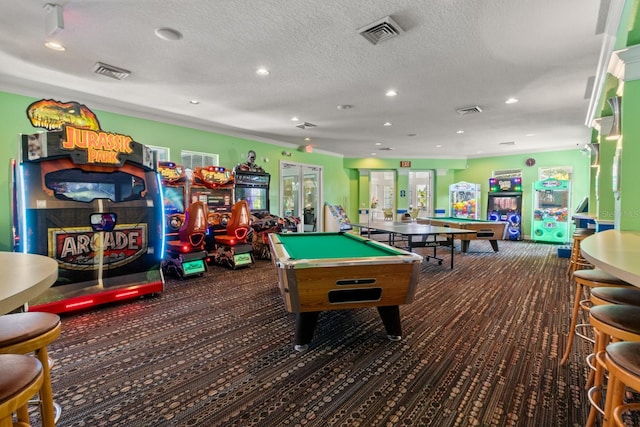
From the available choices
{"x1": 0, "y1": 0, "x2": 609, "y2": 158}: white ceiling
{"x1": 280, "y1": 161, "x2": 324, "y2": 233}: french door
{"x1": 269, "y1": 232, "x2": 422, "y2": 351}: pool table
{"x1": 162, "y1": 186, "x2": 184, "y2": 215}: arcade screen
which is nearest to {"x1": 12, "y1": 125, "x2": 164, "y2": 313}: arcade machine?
{"x1": 0, "y1": 0, "x2": 609, "y2": 158}: white ceiling

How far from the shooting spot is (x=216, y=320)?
3039mm

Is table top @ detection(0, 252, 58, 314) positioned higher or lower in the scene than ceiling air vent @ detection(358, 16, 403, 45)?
lower

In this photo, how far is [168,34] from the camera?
2953 millimetres

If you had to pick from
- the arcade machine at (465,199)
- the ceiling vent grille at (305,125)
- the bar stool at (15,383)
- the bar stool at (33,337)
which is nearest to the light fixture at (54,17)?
the bar stool at (33,337)

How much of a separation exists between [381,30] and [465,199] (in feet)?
28.2

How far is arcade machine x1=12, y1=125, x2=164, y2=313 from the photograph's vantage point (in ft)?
9.83

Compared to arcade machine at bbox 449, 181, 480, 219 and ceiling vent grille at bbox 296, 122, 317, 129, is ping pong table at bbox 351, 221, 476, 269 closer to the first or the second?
ceiling vent grille at bbox 296, 122, 317, 129

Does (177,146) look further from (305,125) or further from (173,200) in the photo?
(305,125)

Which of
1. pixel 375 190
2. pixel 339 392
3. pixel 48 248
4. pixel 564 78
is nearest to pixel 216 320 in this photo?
pixel 339 392

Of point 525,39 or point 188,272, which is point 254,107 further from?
point 525,39

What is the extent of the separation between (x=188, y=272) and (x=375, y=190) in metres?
8.85

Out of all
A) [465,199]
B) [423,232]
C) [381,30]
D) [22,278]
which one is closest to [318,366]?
[22,278]

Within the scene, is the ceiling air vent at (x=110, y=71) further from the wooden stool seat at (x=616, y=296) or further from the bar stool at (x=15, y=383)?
the wooden stool seat at (x=616, y=296)

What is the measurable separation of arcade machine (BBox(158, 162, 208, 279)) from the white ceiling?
43.7 inches
